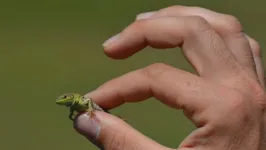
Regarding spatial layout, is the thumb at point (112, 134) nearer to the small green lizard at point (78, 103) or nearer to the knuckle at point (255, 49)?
the small green lizard at point (78, 103)

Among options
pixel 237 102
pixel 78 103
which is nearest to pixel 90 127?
pixel 78 103

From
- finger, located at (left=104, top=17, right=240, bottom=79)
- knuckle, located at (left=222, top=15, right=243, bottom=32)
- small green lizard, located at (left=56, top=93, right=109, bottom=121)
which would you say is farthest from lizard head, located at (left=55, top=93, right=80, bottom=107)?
knuckle, located at (left=222, top=15, right=243, bottom=32)

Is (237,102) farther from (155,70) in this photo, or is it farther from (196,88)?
(155,70)

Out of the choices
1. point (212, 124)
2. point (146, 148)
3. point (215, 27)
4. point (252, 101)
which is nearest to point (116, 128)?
point (146, 148)

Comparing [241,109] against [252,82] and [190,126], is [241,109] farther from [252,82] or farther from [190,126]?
[190,126]

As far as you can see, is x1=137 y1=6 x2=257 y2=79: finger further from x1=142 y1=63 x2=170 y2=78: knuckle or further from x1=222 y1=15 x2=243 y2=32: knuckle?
x1=142 y1=63 x2=170 y2=78: knuckle
